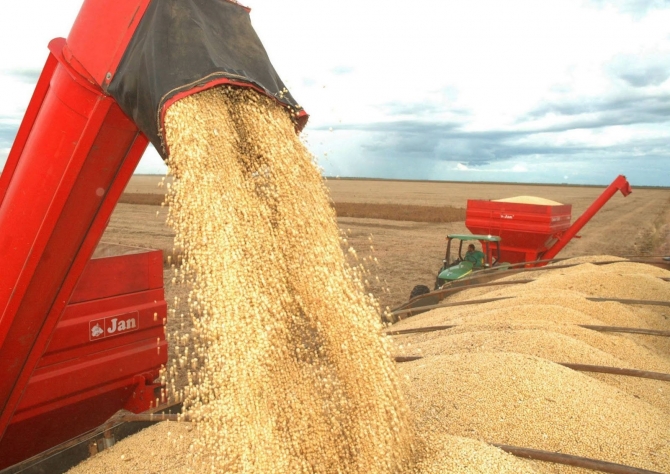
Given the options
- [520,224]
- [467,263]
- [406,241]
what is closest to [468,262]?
[467,263]

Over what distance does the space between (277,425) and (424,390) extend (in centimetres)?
127

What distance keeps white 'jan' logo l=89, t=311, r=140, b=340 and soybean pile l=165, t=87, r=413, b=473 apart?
1.37 m

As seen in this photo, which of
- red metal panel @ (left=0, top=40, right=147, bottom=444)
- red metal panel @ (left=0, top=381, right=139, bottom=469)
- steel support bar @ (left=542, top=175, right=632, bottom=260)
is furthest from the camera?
steel support bar @ (left=542, top=175, right=632, bottom=260)

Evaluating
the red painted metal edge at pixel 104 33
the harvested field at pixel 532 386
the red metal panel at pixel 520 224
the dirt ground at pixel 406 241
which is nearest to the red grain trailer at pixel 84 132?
the red painted metal edge at pixel 104 33

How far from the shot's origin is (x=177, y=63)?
195 cm

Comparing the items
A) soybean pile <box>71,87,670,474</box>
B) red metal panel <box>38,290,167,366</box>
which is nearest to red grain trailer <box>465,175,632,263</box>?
soybean pile <box>71,87,670,474</box>

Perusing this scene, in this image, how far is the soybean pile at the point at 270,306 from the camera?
212cm

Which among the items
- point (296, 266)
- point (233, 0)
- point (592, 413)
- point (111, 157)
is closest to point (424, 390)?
point (592, 413)

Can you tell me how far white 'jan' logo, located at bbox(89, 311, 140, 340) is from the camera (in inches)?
136

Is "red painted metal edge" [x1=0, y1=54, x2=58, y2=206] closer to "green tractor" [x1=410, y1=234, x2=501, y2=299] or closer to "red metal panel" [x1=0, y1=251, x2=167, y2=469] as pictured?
Answer: "red metal panel" [x1=0, y1=251, x2=167, y2=469]

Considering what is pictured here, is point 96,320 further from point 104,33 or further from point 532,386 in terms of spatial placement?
point 532,386

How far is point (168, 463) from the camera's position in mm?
2875

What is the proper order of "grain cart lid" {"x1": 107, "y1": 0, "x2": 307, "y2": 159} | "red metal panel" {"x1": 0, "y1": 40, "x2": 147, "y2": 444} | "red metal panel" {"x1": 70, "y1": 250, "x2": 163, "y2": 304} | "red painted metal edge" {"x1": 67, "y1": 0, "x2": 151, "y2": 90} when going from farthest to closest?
"red metal panel" {"x1": 70, "y1": 250, "x2": 163, "y2": 304}
"red metal panel" {"x1": 0, "y1": 40, "x2": 147, "y2": 444}
"red painted metal edge" {"x1": 67, "y1": 0, "x2": 151, "y2": 90}
"grain cart lid" {"x1": 107, "y1": 0, "x2": 307, "y2": 159}

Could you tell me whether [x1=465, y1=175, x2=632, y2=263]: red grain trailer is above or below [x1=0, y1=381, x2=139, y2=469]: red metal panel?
above
